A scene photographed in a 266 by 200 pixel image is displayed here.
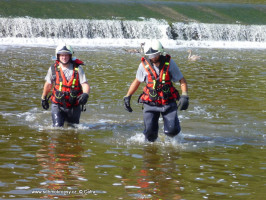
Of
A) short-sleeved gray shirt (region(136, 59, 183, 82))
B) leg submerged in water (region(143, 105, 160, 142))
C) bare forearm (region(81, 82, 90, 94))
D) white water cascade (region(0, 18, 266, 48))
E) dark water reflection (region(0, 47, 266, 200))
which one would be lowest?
dark water reflection (region(0, 47, 266, 200))

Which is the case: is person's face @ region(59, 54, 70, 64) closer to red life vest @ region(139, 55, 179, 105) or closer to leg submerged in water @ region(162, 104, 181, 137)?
red life vest @ region(139, 55, 179, 105)

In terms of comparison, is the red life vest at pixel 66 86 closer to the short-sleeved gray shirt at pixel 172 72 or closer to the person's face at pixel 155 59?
the short-sleeved gray shirt at pixel 172 72

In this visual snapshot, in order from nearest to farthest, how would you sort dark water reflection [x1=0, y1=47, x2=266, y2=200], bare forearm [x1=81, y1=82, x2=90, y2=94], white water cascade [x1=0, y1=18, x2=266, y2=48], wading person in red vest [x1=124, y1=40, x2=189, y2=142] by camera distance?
dark water reflection [x1=0, y1=47, x2=266, y2=200] < wading person in red vest [x1=124, y1=40, x2=189, y2=142] < bare forearm [x1=81, y1=82, x2=90, y2=94] < white water cascade [x1=0, y1=18, x2=266, y2=48]

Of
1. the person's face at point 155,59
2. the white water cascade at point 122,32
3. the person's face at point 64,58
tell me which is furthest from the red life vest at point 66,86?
the white water cascade at point 122,32

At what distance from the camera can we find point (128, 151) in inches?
425

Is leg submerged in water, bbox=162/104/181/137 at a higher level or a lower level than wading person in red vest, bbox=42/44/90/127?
lower

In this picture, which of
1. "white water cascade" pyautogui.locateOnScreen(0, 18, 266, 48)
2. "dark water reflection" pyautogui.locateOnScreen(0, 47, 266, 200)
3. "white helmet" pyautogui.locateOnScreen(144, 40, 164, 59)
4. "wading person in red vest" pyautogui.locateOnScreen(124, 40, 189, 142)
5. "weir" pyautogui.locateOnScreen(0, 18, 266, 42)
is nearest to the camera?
"dark water reflection" pyautogui.locateOnScreen(0, 47, 266, 200)

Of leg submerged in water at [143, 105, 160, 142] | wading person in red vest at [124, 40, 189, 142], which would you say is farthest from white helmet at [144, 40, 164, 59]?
leg submerged in water at [143, 105, 160, 142]

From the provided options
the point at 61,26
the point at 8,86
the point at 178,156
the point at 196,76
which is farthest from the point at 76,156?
the point at 61,26

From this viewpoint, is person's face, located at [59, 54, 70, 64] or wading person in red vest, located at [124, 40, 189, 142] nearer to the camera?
wading person in red vest, located at [124, 40, 189, 142]

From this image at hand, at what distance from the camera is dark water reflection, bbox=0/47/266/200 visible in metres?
8.20

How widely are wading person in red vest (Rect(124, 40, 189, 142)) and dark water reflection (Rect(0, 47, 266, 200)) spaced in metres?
0.59

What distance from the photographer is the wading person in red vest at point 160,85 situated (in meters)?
10.8

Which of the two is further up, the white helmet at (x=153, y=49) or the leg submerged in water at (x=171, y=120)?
the white helmet at (x=153, y=49)
